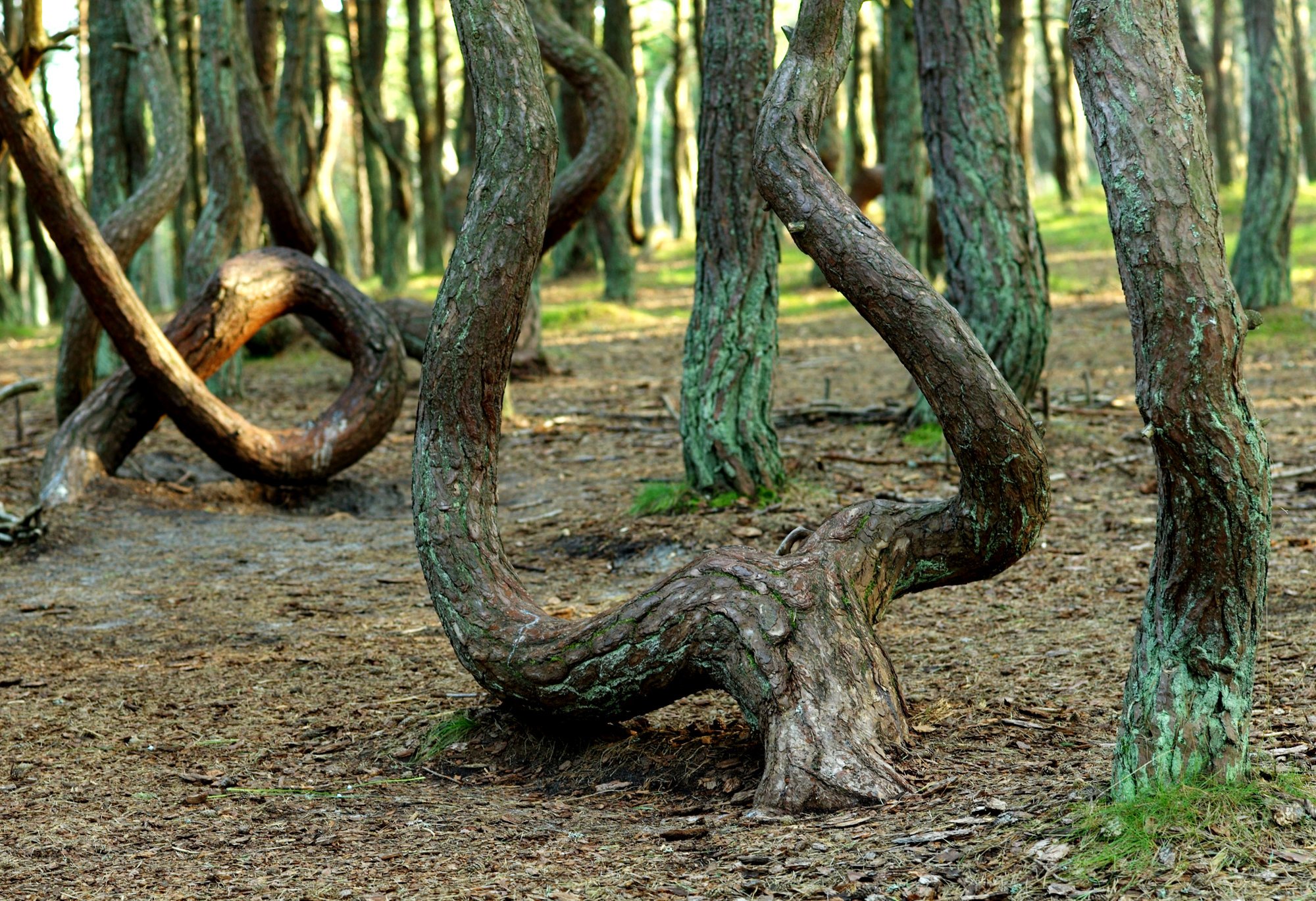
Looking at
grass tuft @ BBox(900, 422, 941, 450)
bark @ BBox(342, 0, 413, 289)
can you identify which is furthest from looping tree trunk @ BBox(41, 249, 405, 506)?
bark @ BBox(342, 0, 413, 289)

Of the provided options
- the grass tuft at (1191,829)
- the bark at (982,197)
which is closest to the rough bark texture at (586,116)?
the bark at (982,197)

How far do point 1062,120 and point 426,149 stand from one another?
41.2 feet

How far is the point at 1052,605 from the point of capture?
5805 millimetres

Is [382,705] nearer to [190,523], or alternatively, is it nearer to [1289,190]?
[190,523]

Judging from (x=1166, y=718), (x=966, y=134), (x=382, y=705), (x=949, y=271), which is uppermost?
(x=966, y=134)

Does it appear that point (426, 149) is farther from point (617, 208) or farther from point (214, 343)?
point (214, 343)

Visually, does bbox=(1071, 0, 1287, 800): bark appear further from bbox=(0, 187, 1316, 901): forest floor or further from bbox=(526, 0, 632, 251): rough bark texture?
bbox=(526, 0, 632, 251): rough bark texture

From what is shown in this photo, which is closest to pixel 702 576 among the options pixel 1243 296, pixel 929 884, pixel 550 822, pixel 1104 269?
pixel 550 822

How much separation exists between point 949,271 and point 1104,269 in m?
10.7

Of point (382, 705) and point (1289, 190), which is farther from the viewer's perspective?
point (1289, 190)

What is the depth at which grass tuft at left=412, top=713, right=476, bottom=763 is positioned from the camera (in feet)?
14.3

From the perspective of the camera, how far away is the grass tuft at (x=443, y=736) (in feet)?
14.3

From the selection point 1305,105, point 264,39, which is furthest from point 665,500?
point 1305,105

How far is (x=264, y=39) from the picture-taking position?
11805 millimetres
